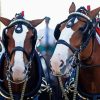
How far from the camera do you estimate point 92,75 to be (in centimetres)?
257

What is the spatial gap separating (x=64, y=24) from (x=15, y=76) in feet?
1.71

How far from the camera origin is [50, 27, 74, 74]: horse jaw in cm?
226

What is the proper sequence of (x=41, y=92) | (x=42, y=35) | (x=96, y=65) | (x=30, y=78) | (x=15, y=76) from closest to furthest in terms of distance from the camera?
(x=15, y=76)
(x=96, y=65)
(x=30, y=78)
(x=41, y=92)
(x=42, y=35)

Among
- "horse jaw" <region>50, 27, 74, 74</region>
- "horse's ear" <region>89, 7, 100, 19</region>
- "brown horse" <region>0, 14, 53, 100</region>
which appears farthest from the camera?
"horse's ear" <region>89, 7, 100, 19</region>

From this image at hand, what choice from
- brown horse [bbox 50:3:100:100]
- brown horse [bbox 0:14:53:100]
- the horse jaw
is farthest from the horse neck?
brown horse [bbox 0:14:53:100]

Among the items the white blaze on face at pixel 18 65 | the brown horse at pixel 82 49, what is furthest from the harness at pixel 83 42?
the white blaze on face at pixel 18 65

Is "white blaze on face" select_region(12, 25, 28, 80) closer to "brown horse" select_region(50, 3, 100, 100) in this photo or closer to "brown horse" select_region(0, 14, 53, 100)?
"brown horse" select_region(0, 14, 53, 100)

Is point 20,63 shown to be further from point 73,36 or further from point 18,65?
point 73,36

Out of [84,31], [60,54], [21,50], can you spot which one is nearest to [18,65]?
[21,50]

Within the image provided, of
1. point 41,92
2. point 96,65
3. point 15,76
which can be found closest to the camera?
point 15,76

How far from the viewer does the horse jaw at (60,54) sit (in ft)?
7.41

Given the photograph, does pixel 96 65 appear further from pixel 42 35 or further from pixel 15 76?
pixel 42 35

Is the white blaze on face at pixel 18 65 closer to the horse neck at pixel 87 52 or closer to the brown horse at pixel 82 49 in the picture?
the brown horse at pixel 82 49

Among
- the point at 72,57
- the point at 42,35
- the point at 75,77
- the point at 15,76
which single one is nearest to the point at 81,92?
the point at 75,77
